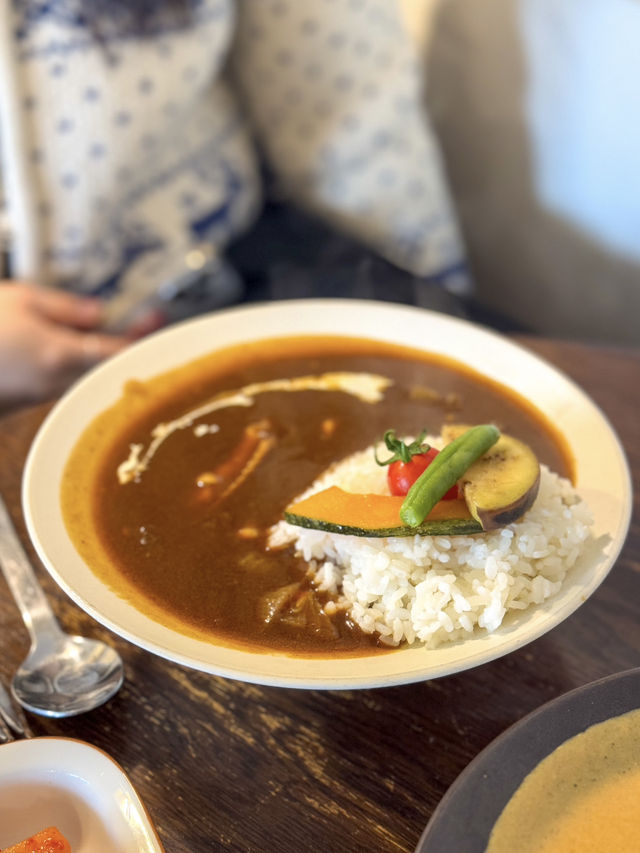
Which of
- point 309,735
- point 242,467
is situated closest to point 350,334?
point 242,467

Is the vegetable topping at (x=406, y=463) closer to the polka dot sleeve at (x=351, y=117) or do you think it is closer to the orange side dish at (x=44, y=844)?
the orange side dish at (x=44, y=844)

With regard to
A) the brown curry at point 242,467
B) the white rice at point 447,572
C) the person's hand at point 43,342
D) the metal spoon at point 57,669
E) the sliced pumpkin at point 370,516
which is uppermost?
the sliced pumpkin at point 370,516

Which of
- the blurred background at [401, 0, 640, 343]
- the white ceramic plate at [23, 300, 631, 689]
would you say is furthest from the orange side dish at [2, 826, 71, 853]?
the blurred background at [401, 0, 640, 343]

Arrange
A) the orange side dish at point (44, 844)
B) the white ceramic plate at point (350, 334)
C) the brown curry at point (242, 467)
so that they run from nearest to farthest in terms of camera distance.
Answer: the orange side dish at point (44, 844)
the white ceramic plate at point (350, 334)
the brown curry at point (242, 467)

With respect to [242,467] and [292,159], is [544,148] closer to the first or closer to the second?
[292,159]

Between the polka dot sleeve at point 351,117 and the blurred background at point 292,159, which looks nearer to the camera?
the blurred background at point 292,159

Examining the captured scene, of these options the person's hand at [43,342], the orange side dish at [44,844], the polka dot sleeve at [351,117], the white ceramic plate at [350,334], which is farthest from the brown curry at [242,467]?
the polka dot sleeve at [351,117]
